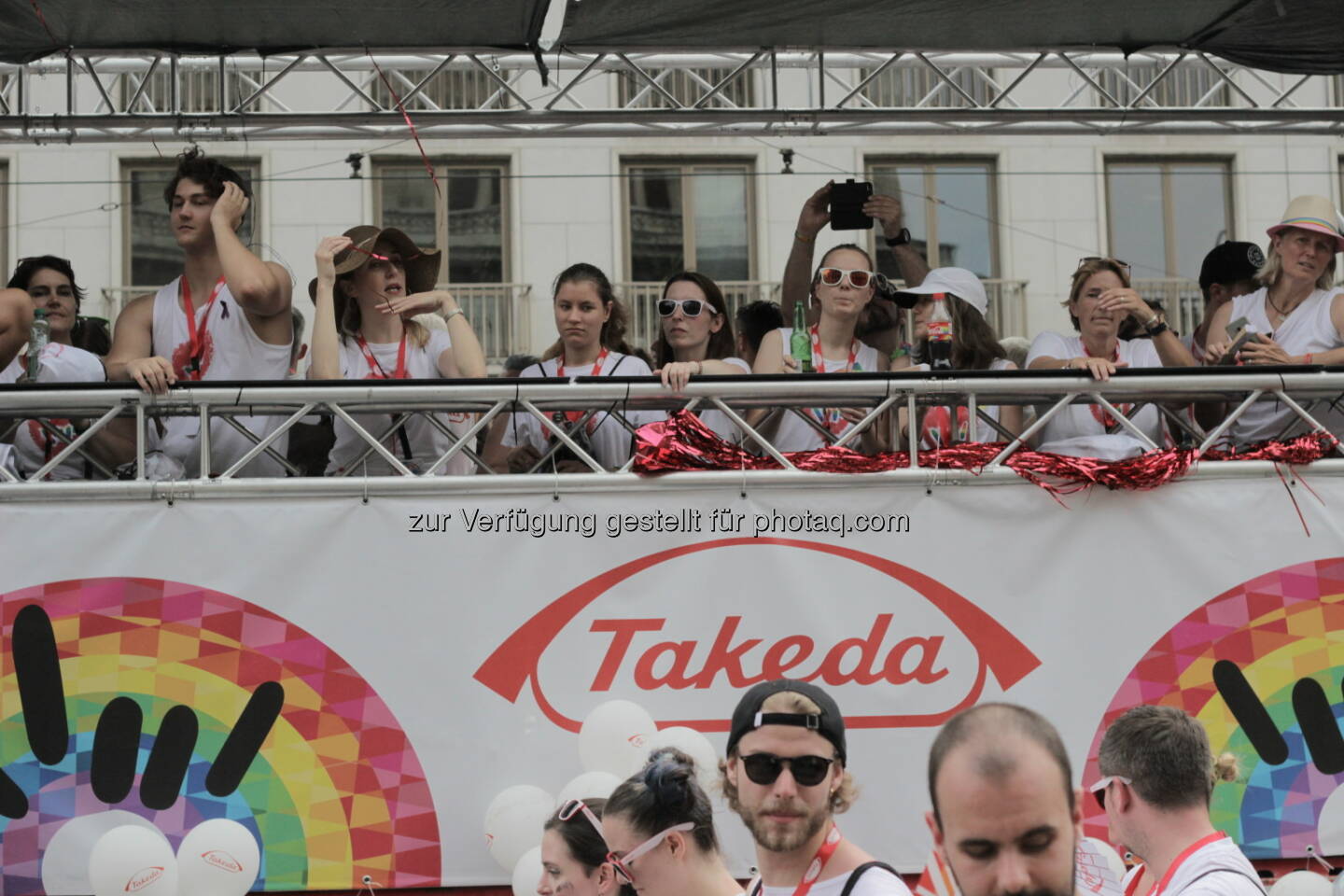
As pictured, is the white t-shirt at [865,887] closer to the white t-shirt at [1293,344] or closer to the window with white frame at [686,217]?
the white t-shirt at [1293,344]

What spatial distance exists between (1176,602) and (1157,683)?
0.29 meters

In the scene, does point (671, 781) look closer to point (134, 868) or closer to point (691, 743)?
point (691, 743)

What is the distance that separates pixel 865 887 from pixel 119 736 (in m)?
3.47

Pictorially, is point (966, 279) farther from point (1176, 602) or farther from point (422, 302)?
point (422, 302)

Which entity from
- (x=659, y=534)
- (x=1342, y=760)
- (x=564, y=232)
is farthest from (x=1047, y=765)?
(x=564, y=232)

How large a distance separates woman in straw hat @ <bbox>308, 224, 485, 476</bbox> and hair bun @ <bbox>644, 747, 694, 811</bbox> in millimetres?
2471

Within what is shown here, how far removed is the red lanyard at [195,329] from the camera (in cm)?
620

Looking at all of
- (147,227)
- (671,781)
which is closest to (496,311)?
(147,227)

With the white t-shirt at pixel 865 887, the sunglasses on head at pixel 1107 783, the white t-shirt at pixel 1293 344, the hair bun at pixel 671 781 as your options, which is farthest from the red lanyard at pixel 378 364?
the white t-shirt at pixel 865 887

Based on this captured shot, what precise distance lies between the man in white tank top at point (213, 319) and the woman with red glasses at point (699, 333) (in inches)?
57.8

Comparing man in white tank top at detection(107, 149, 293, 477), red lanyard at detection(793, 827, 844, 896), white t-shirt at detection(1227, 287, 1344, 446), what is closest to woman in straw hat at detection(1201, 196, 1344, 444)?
white t-shirt at detection(1227, 287, 1344, 446)

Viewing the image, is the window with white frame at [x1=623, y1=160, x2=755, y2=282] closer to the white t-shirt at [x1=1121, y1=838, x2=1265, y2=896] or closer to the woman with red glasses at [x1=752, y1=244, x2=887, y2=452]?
the woman with red glasses at [x1=752, y1=244, x2=887, y2=452]

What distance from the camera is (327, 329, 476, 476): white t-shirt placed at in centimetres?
606

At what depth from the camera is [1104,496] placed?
5.87 m
